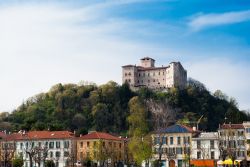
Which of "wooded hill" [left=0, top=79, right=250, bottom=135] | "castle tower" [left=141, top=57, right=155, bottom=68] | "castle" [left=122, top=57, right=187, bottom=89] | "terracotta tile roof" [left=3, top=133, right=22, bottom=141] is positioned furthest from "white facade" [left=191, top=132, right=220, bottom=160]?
"castle tower" [left=141, top=57, right=155, bottom=68]

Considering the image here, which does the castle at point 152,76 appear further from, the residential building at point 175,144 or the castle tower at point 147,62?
the residential building at point 175,144

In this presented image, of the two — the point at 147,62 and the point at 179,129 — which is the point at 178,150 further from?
the point at 147,62

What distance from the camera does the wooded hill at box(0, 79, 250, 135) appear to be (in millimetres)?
129125

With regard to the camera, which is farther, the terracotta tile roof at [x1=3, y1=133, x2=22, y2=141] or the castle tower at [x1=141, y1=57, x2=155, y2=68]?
the castle tower at [x1=141, y1=57, x2=155, y2=68]

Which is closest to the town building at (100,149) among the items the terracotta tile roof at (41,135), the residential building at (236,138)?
the terracotta tile roof at (41,135)

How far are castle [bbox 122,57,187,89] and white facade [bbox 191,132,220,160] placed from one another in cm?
7115

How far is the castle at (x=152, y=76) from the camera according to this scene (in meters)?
158

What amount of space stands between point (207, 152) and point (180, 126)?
6800 millimetres

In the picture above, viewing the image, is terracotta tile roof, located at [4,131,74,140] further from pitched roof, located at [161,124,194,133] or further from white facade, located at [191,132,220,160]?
white facade, located at [191,132,220,160]

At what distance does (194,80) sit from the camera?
16925 cm

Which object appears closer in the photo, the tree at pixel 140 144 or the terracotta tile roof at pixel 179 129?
the tree at pixel 140 144

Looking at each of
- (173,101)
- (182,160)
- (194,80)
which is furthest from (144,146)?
(194,80)

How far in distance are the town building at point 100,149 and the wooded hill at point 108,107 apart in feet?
80.0

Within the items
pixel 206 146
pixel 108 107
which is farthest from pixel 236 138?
pixel 108 107
